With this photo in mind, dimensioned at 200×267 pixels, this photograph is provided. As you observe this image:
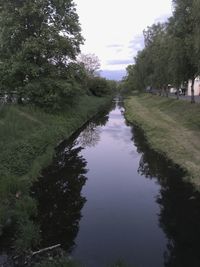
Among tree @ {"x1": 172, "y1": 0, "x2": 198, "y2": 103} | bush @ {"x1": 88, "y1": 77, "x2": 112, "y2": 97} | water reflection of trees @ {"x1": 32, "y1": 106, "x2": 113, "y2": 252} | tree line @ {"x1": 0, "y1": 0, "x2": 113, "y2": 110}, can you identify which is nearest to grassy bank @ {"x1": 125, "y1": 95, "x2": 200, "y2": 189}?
tree @ {"x1": 172, "y1": 0, "x2": 198, "y2": 103}

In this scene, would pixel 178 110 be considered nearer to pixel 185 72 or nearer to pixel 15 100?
pixel 185 72

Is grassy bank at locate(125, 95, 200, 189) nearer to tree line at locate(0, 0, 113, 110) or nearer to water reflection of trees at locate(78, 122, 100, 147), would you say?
water reflection of trees at locate(78, 122, 100, 147)

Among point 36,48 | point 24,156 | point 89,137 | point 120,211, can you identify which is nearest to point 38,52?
point 36,48

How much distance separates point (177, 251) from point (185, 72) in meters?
31.5

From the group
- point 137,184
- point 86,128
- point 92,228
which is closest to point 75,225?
point 92,228

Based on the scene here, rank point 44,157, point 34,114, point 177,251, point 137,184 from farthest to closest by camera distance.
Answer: point 34,114, point 44,157, point 137,184, point 177,251

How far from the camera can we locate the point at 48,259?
9.34m

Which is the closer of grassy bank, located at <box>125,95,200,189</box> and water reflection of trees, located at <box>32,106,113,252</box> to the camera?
water reflection of trees, located at <box>32,106,113,252</box>

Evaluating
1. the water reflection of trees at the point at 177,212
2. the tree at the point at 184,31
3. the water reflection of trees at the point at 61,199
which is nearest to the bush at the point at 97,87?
the tree at the point at 184,31

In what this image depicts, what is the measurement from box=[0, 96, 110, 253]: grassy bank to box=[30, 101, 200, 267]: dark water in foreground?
68 centimetres

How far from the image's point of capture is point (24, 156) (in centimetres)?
1773

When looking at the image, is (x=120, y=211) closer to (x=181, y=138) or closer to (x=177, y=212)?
(x=177, y=212)

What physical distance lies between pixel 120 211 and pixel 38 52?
21.1 metres

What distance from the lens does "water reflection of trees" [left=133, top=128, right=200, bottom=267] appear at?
1021cm
